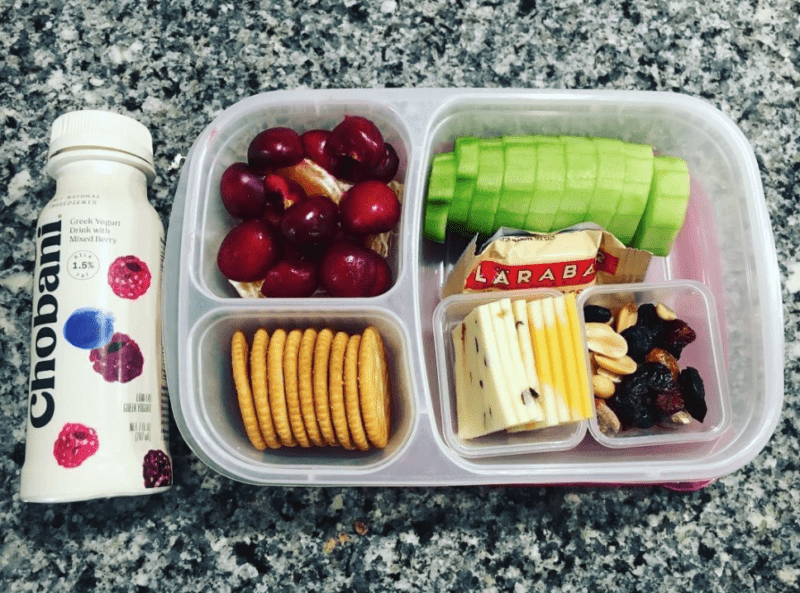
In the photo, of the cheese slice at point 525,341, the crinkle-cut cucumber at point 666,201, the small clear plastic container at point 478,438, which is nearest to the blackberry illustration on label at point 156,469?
the small clear plastic container at point 478,438

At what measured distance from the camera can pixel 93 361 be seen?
78 cm

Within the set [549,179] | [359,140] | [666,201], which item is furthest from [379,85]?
[666,201]

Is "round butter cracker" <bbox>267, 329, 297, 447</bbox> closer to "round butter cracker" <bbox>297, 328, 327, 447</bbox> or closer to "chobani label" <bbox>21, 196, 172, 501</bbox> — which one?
"round butter cracker" <bbox>297, 328, 327, 447</bbox>

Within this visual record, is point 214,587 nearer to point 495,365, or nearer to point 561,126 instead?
point 495,365

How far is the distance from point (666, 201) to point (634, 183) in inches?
2.0

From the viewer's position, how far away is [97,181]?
81 cm

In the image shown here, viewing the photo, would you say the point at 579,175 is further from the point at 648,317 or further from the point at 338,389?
the point at 338,389

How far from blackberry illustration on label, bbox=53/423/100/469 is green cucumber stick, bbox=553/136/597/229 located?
2.06 feet

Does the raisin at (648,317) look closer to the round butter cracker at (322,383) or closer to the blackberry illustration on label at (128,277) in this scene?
the round butter cracker at (322,383)

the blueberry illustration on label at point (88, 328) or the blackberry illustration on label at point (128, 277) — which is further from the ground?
the blackberry illustration on label at point (128, 277)

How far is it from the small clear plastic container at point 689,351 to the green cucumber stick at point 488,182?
16 centimetres

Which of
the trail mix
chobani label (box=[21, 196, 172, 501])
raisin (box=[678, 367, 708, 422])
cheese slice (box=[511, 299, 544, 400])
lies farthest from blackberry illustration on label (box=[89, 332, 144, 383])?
raisin (box=[678, 367, 708, 422])

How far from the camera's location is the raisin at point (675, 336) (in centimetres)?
85

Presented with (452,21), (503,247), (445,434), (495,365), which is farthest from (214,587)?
(452,21)
